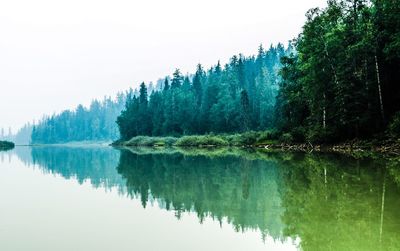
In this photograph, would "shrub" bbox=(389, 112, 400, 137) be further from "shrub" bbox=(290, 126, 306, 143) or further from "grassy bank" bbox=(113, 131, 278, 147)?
"grassy bank" bbox=(113, 131, 278, 147)

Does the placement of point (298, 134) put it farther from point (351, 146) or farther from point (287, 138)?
point (351, 146)

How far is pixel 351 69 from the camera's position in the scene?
139ft

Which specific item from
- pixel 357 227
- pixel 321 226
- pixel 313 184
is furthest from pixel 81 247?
pixel 313 184

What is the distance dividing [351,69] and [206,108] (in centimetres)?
5843

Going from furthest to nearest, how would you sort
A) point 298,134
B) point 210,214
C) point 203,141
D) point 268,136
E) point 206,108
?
1. point 206,108
2. point 203,141
3. point 268,136
4. point 298,134
5. point 210,214

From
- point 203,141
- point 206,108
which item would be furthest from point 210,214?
point 206,108

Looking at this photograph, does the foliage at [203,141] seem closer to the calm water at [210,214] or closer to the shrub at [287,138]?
the shrub at [287,138]

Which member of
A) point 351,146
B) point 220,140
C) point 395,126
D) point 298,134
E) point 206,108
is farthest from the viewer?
point 206,108

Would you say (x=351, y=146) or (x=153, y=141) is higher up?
(x=153, y=141)

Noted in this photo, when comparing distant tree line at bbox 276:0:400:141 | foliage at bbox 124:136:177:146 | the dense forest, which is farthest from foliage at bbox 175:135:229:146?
distant tree line at bbox 276:0:400:141

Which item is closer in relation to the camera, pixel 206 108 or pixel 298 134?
pixel 298 134

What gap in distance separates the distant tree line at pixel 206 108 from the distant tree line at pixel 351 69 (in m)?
37.4

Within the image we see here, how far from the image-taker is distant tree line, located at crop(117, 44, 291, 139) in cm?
9119

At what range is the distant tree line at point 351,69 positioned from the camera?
3944cm
